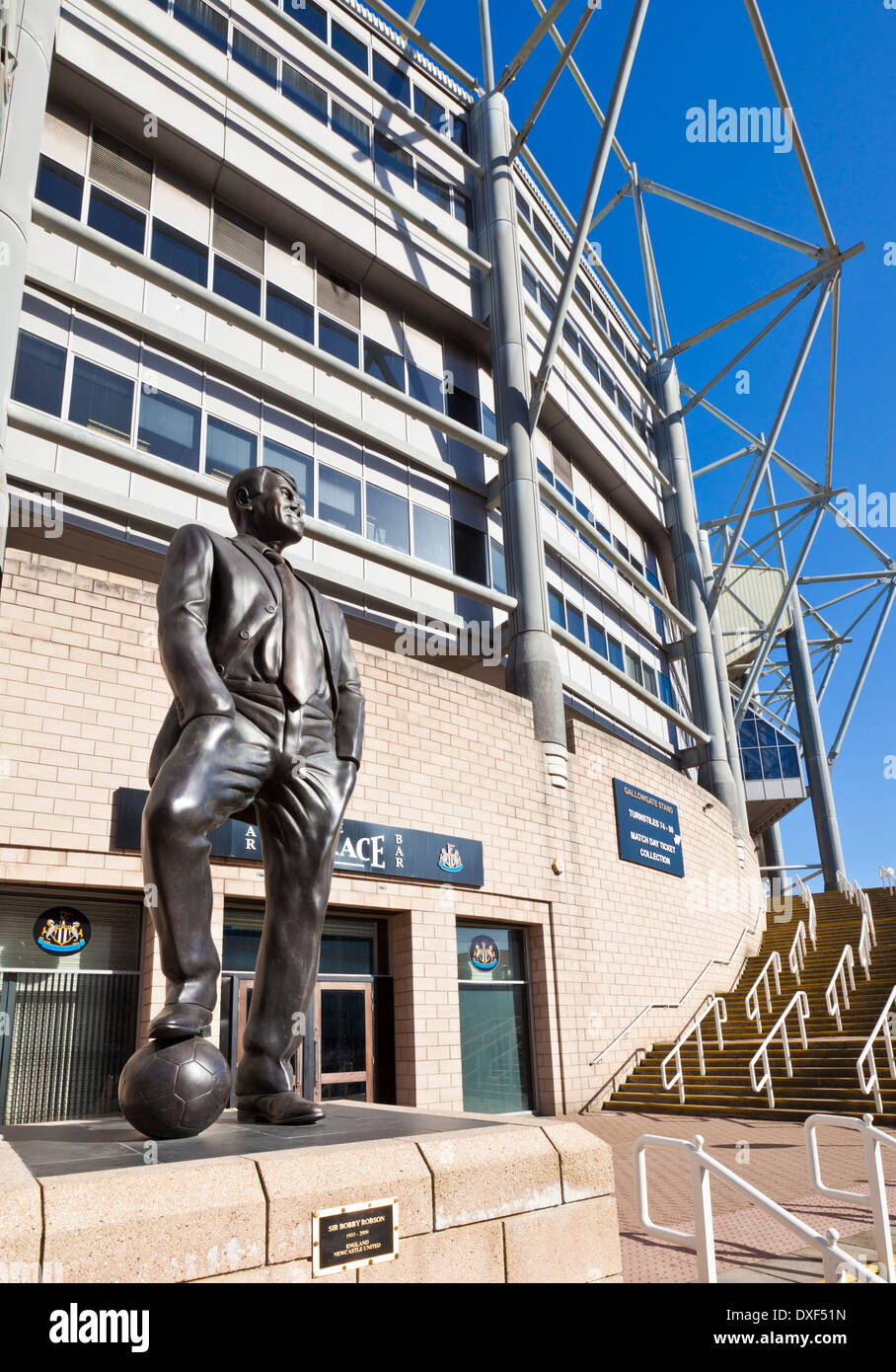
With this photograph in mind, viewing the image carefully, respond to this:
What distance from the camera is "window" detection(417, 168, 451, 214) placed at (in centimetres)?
1906

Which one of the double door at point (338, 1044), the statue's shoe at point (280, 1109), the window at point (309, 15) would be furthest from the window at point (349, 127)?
the statue's shoe at point (280, 1109)

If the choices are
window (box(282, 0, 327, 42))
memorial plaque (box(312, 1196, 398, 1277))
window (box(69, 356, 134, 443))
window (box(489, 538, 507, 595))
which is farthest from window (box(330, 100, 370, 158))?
memorial plaque (box(312, 1196, 398, 1277))

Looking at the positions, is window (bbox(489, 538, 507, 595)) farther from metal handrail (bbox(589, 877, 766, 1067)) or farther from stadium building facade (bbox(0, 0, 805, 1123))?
metal handrail (bbox(589, 877, 766, 1067))

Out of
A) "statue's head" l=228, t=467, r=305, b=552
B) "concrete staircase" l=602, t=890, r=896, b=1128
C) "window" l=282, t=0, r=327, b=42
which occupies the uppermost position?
"window" l=282, t=0, r=327, b=42

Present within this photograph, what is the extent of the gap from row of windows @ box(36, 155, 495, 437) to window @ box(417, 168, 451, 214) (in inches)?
128

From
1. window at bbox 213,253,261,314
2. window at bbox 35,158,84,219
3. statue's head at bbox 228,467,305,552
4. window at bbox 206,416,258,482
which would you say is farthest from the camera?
window at bbox 213,253,261,314

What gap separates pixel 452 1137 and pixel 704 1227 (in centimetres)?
200

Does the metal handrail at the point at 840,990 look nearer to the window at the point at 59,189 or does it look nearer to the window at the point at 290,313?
the window at the point at 290,313

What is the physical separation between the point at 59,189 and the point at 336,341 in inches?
199

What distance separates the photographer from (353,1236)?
2883 millimetres

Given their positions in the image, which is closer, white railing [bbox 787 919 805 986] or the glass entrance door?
the glass entrance door
